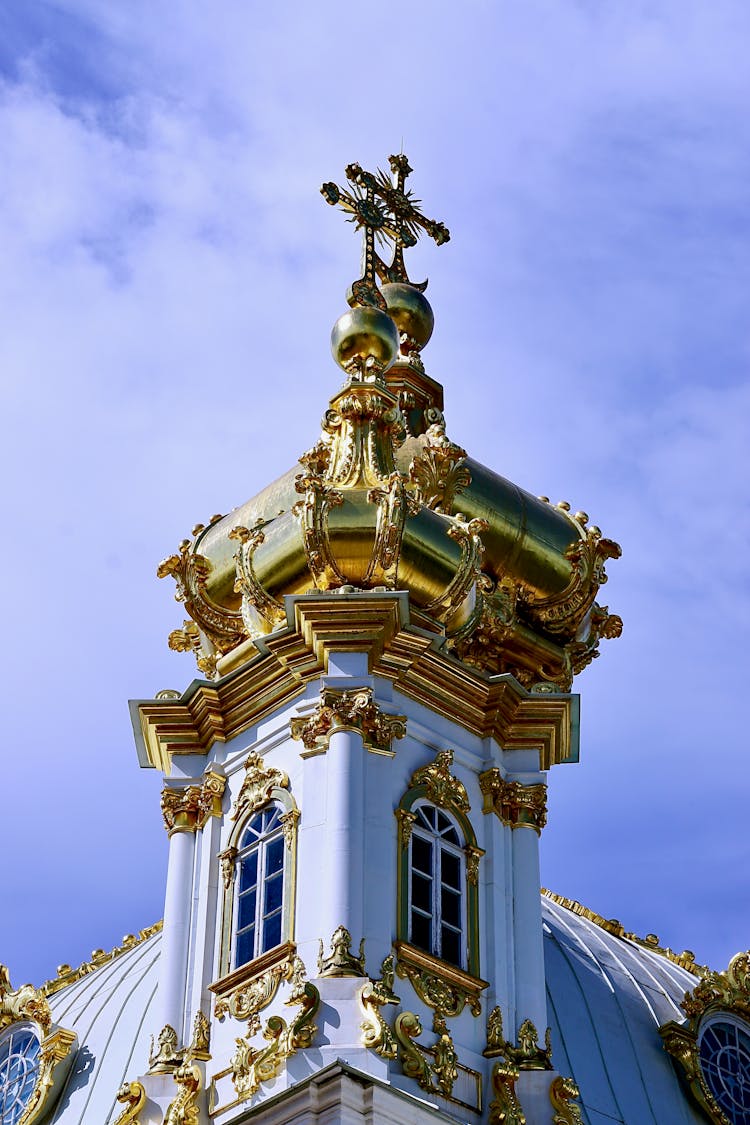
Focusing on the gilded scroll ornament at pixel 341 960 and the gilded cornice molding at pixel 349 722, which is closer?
the gilded scroll ornament at pixel 341 960

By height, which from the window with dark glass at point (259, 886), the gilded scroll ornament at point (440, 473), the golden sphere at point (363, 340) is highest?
the golden sphere at point (363, 340)

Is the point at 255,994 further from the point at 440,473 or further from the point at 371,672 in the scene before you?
the point at 440,473

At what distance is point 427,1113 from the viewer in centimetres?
2444

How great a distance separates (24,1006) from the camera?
31.0 meters

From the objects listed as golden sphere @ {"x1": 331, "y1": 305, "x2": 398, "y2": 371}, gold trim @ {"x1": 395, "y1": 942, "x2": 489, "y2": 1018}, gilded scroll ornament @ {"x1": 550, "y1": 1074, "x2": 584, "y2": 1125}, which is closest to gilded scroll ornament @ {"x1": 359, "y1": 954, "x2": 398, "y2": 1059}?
gold trim @ {"x1": 395, "y1": 942, "x2": 489, "y2": 1018}

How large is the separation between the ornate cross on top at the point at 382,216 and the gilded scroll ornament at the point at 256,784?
6.29m

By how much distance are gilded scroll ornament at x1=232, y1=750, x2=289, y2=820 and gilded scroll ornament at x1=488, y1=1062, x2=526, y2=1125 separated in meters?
3.41

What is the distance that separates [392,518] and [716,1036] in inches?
271

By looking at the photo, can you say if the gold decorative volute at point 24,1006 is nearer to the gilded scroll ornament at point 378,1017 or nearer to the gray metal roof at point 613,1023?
the gray metal roof at point 613,1023

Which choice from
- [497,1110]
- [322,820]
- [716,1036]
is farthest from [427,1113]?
[716,1036]

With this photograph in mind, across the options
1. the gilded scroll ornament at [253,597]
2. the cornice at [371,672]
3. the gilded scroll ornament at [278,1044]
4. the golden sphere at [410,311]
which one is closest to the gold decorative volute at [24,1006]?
the cornice at [371,672]

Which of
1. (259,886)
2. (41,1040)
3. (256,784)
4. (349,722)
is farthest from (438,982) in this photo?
(41,1040)

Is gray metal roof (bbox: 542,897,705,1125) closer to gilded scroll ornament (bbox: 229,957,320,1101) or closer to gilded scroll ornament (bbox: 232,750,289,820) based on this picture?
gilded scroll ornament (bbox: 232,750,289,820)

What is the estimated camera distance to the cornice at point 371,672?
27.8m
